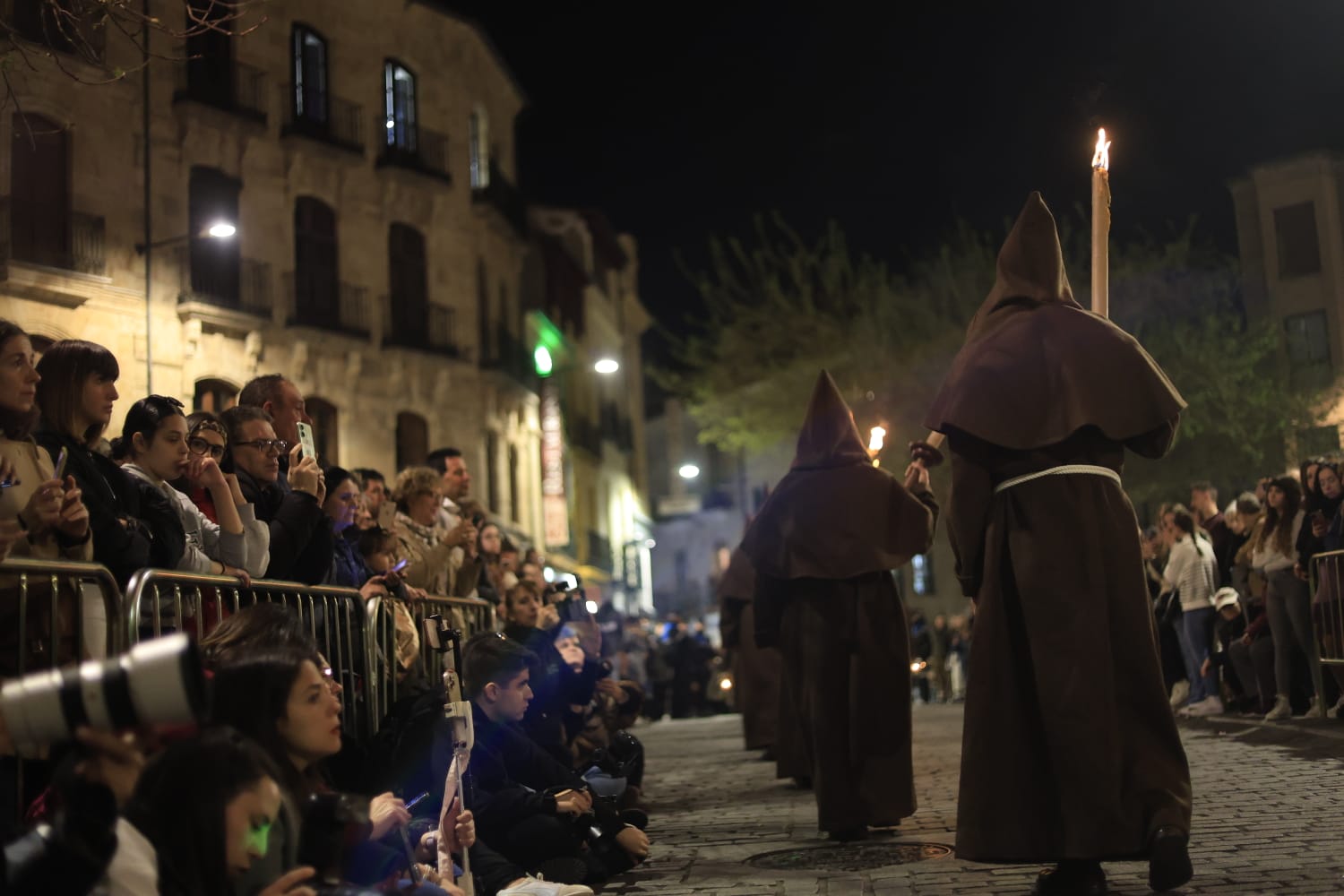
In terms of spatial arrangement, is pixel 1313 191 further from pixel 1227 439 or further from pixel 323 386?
pixel 323 386

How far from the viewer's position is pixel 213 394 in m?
25.7

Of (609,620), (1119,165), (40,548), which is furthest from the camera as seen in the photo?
(609,620)

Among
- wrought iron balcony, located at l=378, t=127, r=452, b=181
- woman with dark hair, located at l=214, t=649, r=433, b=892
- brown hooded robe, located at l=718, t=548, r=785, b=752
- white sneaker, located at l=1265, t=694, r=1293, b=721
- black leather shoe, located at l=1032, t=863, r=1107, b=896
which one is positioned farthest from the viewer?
wrought iron balcony, located at l=378, t=127, r=452, b=181

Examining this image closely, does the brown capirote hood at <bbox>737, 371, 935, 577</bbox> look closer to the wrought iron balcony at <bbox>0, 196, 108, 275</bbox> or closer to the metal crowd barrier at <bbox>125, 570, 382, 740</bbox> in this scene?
the metal crowd barrier at <bbox>125, 570, 382, 740</bbox>

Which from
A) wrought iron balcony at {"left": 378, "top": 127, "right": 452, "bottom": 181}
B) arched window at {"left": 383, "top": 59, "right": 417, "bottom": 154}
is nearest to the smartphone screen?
wrought iron balcony at {"left": 378, "top": 127, "right": 452, "bottom": 181}

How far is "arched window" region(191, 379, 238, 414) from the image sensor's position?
25.1 metres

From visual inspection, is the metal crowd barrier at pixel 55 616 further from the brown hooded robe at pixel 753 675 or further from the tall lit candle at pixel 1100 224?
the brown hooded robe at pixel 753 675

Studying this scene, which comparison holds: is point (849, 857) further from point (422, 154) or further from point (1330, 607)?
point (422, 154)

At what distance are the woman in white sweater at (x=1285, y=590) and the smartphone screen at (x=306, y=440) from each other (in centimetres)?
858

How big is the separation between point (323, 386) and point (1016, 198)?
13.2m

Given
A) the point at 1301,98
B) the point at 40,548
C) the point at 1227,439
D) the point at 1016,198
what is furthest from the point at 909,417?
the point at 40,548

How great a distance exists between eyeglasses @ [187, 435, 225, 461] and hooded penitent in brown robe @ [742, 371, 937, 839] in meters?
3.56

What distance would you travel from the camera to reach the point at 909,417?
1277 inches

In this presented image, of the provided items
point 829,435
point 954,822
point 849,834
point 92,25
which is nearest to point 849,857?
point 849,834
